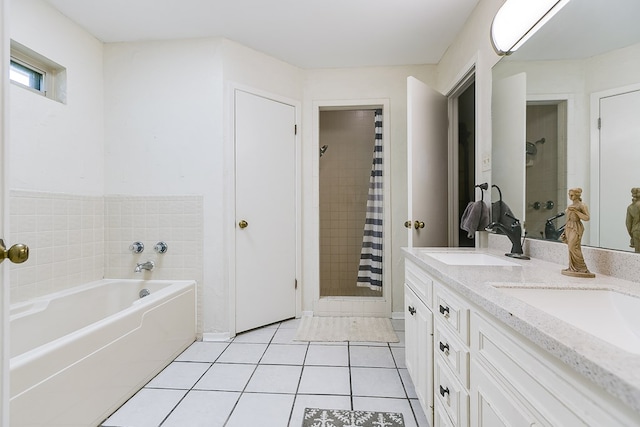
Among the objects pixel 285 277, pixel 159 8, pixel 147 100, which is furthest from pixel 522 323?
pixel 147 100

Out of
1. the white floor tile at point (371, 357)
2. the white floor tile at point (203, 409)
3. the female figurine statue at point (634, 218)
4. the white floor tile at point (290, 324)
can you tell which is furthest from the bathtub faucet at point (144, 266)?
the female figurine statue at point (634, 218)

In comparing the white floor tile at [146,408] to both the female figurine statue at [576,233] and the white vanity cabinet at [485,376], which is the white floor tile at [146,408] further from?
the female figurine statue at [576,233]

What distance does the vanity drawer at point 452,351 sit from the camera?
924 millimetres

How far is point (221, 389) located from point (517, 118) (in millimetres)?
2153

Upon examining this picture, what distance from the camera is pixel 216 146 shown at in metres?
2.34

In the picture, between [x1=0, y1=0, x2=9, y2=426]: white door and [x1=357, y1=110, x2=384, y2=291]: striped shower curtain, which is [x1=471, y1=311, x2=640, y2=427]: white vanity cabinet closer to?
[x1=0, y1=0, x2=9, y2=426]: white door

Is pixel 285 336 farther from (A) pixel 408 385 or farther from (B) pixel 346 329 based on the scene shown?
(A) pixel 408 385

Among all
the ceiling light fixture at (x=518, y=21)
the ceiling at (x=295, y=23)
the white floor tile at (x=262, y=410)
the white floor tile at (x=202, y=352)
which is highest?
the ceiling at (x=295, y=23)

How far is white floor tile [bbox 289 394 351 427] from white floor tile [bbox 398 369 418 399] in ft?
1.12

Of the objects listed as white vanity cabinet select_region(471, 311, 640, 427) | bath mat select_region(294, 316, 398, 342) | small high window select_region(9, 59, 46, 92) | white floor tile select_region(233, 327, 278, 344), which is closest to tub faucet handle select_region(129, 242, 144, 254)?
white floor tile select_region(233, 327, 278, 344)

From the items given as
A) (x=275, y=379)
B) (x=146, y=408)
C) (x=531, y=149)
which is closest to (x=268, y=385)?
(x=275, y=379)

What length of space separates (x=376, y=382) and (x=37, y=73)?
9.76 feet

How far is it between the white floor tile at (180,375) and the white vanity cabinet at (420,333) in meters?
1.28

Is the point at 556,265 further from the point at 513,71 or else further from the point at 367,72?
the point at 367,72
